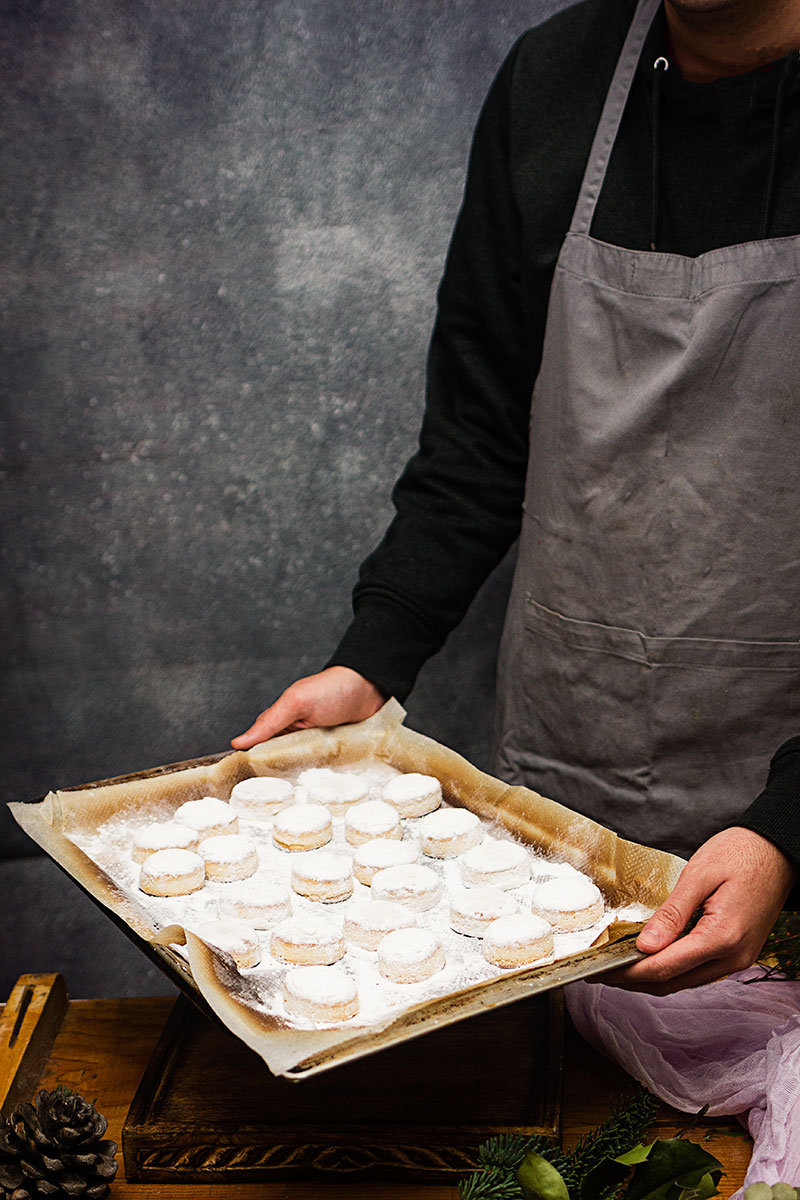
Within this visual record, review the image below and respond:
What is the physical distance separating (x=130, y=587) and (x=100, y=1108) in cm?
126

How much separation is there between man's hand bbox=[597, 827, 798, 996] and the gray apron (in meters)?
0.46

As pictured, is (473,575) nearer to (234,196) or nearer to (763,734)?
(763,734)

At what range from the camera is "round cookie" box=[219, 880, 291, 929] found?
1.32 m

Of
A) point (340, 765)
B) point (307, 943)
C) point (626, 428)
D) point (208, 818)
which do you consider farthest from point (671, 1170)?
point (626, 428)

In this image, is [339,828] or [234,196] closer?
[339,828]

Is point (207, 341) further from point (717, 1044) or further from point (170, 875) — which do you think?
point (717, 1044)

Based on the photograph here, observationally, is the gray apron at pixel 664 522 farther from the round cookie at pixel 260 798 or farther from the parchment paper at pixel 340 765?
the round cookie at pixel 260 798

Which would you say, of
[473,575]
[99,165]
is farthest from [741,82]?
[99,165]

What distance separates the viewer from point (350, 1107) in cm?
122

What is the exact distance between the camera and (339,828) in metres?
1.57

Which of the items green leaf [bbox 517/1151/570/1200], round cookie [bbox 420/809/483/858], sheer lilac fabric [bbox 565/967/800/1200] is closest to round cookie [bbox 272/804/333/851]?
round cookie [bbox 420/809/483/858]

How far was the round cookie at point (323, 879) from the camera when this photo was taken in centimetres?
138

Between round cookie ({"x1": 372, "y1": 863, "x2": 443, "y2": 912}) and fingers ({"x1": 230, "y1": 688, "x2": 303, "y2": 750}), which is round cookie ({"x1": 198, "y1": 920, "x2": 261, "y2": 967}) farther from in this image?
fingers ({"x1": 230, "y1": 688, "x2": 303, "y2": 750})

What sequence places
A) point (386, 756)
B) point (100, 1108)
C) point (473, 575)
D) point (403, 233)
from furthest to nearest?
point (403, 233), point (473, 575), point (386, 756), point (100, 1108)
